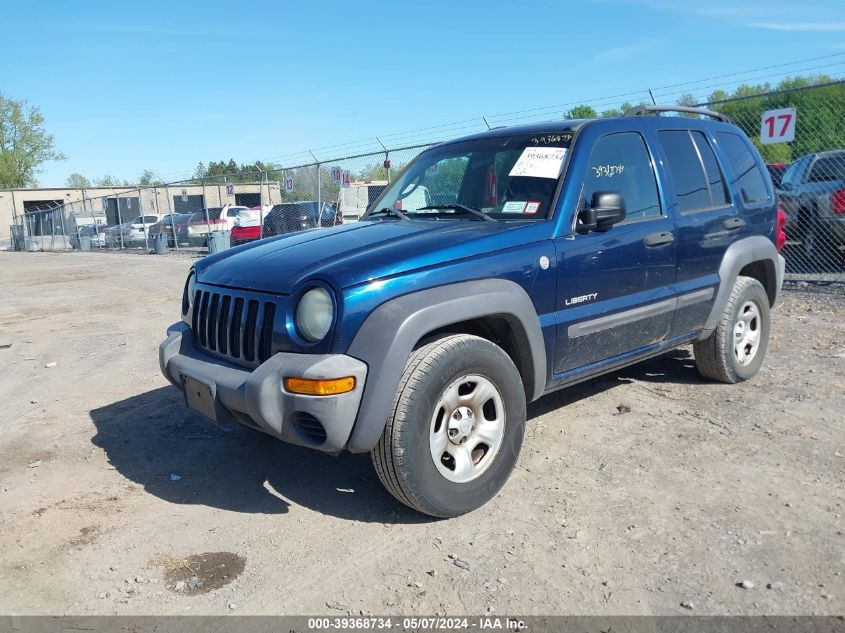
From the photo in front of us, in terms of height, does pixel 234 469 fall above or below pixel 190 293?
below

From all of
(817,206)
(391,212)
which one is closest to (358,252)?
(391,212)

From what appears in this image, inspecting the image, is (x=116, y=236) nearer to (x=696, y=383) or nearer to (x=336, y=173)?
(x=336, y=173)

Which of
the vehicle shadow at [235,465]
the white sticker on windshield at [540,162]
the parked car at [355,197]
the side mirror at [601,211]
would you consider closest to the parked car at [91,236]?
the parked car at [355,197]

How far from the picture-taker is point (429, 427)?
3.10 metres

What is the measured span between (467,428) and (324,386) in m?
0.80

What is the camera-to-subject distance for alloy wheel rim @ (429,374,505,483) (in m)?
3.20

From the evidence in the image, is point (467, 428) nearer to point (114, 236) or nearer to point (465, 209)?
point (465, 209)

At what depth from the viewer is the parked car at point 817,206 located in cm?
930

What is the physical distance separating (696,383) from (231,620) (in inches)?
154

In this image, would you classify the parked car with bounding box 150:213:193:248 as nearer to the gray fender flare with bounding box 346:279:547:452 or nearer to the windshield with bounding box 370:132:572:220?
the windshield with bounding box 370:132:572:220

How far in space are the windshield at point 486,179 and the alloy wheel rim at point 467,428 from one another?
3.47 feet

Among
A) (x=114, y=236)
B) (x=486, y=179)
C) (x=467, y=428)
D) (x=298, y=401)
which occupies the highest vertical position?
(x=486, y=179)

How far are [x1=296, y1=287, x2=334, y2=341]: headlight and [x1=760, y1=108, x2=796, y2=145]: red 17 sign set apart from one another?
8.24 m

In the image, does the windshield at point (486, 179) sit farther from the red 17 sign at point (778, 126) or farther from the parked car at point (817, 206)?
the parked car at point (817, 206)
